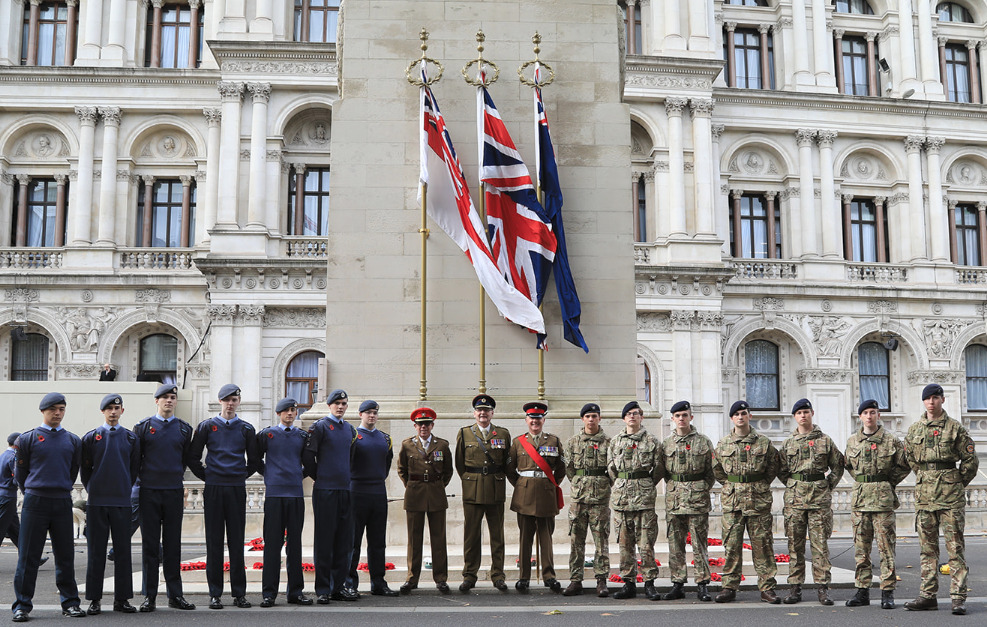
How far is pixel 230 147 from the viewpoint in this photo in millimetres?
32188

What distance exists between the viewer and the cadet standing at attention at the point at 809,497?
1026 cm

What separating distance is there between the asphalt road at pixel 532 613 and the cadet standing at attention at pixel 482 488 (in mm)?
316

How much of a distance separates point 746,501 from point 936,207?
29899mm

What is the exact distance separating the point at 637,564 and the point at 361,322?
499 cm

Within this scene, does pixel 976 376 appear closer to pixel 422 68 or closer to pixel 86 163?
pixel 422 68

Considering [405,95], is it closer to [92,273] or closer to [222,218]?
[222,218]

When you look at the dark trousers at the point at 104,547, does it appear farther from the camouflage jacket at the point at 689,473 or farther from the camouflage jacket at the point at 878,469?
the camouflage jacket at the point at 878,469

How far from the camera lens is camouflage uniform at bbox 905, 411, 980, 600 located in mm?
9820

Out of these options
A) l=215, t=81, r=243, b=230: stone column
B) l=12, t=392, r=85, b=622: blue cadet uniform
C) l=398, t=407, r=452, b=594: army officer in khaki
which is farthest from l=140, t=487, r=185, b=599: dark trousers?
l=215, t=81, r=243, b=230: stone column

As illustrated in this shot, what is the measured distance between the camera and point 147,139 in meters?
34.8

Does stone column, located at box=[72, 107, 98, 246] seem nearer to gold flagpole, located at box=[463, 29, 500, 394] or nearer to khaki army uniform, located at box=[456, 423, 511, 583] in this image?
gold flagpole, located at box=[463, 29, 500, 394]

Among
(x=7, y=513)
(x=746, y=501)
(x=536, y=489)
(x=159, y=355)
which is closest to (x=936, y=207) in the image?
(x=159, y=355)

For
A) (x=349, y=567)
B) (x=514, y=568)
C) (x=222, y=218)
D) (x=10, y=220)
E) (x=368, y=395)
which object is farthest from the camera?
(x=10, y=220)

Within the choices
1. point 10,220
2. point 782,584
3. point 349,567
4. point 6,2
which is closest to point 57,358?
point 10,220
